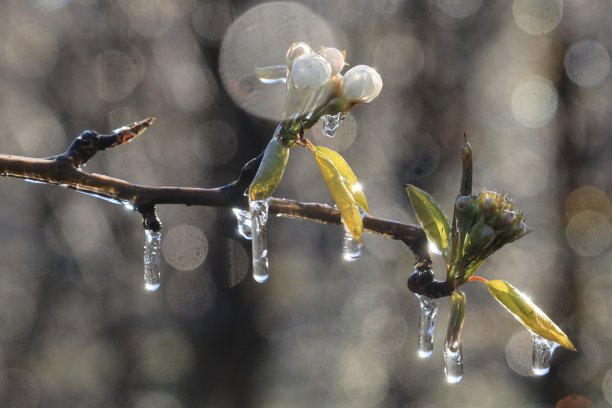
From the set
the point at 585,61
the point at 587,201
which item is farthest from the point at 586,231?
the point at 585,61

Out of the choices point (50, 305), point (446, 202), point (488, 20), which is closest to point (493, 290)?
point (446, 202)

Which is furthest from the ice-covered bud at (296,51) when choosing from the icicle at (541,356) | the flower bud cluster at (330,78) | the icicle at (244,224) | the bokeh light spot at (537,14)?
the bokeh light spot at (537,14)

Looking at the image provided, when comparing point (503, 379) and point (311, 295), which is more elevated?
point (311, 295)

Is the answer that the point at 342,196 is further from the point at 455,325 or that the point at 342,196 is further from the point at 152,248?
the point at 152,248

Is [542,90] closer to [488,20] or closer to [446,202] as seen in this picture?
[488,20]

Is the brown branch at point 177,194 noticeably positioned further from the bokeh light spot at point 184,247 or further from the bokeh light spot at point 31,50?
the bokeh light spot at point 31,50
